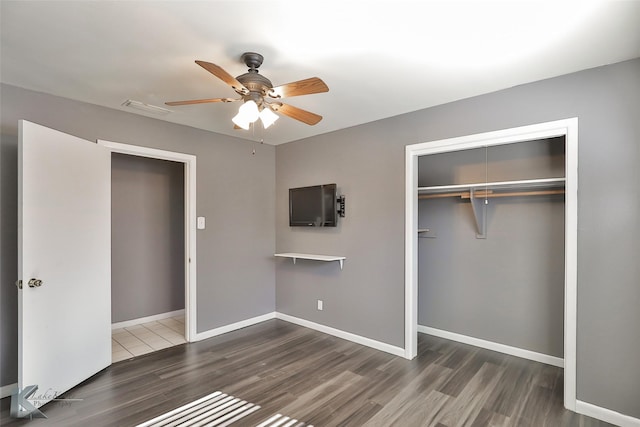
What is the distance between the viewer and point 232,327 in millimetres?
4148

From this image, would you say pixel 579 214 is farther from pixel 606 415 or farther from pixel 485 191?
pixel 606 415

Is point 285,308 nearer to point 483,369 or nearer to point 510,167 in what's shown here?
point 483,369

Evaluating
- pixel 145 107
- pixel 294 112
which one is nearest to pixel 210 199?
pixel 145 107

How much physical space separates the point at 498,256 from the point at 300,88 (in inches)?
110

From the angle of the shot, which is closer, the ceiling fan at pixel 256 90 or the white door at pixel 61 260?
the ceiling fan at pixel 256 90

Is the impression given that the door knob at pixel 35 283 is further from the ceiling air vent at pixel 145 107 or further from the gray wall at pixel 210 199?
the ceiling air vent at pixel 145 107

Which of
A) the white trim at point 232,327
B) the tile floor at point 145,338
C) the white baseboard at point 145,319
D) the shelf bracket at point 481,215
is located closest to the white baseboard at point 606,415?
the shelf bracket at point 481,215

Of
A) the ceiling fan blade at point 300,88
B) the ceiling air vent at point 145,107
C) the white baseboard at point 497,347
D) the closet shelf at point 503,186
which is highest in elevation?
the ceiling air vent at point 145,107

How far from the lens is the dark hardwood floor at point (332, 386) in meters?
2.32

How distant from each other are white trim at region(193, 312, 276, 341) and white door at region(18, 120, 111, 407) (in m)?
0.98

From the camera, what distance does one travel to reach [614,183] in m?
2.25

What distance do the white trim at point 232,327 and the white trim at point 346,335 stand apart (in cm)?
19

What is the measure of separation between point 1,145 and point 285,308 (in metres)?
3.42

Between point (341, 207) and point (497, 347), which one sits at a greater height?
point (341, 207)
